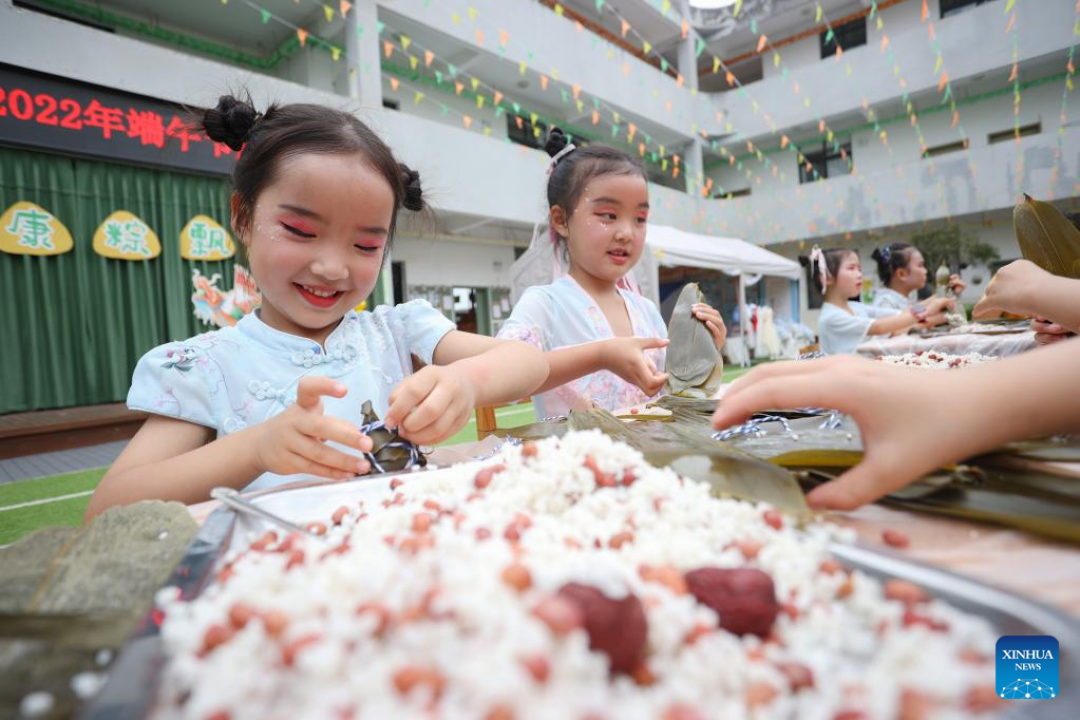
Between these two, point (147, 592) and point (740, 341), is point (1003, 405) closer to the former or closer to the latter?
point (147, 592)

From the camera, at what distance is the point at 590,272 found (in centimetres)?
184

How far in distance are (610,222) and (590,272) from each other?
0.20 m

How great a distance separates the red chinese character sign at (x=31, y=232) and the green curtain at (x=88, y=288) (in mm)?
51

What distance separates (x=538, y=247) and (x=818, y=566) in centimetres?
249

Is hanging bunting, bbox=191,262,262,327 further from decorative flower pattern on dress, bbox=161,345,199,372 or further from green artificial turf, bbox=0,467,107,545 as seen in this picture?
decorative flower pattern on dress, bbox=161,345,199,372

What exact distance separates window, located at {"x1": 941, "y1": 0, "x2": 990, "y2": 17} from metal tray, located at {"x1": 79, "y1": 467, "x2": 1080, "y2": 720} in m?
13.8

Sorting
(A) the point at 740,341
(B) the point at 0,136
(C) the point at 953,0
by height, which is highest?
(C) the point at 953,0

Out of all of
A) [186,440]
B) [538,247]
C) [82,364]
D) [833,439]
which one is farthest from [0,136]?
[833,439]

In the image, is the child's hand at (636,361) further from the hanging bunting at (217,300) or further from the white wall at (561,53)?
the white wall at (561,53)

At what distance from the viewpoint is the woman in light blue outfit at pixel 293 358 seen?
80 cm

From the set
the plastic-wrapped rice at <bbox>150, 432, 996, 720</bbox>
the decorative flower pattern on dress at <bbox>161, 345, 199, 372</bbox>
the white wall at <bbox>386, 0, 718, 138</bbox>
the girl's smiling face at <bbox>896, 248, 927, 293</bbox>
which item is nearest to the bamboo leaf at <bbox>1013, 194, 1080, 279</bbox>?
the plastic-wrapped rice at <bbox>150, 432, 996, 720</bbox>

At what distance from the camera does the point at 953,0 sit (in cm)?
1044

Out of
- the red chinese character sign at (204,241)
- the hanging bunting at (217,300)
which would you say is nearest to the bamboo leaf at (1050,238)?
the hanging bunting at (217,300)

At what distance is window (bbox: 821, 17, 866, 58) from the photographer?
1137 centimetres
